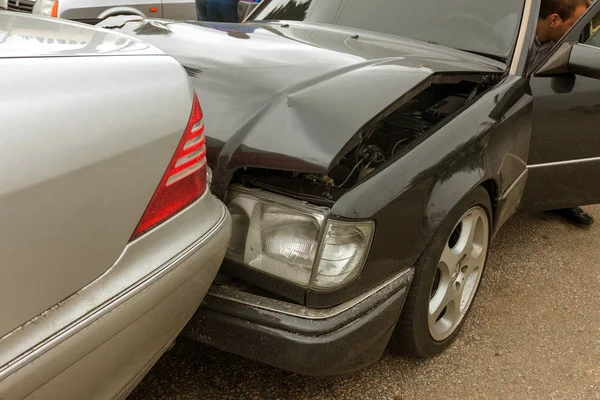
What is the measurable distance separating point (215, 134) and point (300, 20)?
146 cm

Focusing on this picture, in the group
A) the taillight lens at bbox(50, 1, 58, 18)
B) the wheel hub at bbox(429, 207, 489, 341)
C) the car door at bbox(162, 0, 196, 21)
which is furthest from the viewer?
the car door at bbox(162, 0, 196, 21)

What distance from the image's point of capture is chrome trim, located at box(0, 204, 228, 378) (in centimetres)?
107

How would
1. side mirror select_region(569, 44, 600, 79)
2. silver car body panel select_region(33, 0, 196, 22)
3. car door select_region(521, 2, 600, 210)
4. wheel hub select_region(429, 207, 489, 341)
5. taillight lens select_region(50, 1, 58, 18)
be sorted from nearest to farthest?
1. wheel hub select_region(429, 207, 489, 341)
2. side mirror select_region(569, 44, 600, 79)
3. car door select_region(521, 2, 600, 210)
4. taillight lens select_region(50, 1, 58, 18)
5. silver car body panel select_region(33, 0, 196, 22)

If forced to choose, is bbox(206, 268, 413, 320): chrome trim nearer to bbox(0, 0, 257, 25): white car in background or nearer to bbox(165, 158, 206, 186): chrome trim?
bbox(165, 158, 206, 186): chrome trim

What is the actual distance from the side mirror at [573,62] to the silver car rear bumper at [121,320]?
5.95 ft

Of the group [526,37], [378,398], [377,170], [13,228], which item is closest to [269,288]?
[377,170]

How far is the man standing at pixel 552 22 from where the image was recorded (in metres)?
2.79

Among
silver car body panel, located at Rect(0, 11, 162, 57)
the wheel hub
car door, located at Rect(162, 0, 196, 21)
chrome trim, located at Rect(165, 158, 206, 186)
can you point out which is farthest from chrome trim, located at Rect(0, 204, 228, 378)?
car door, located at Rect(162, 0, 196, 21)

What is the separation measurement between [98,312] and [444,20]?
229 cm

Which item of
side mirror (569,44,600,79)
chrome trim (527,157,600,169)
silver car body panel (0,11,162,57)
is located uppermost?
silver car body panel (0,11,162,57)

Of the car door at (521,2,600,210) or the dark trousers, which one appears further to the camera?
the dark trousers

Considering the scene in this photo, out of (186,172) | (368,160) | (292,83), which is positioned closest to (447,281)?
(368,160)

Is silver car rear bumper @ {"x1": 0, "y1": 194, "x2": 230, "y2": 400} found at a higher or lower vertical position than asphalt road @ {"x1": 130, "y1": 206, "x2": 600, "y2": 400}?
higher

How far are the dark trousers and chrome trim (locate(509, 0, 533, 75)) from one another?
363 centimetres
